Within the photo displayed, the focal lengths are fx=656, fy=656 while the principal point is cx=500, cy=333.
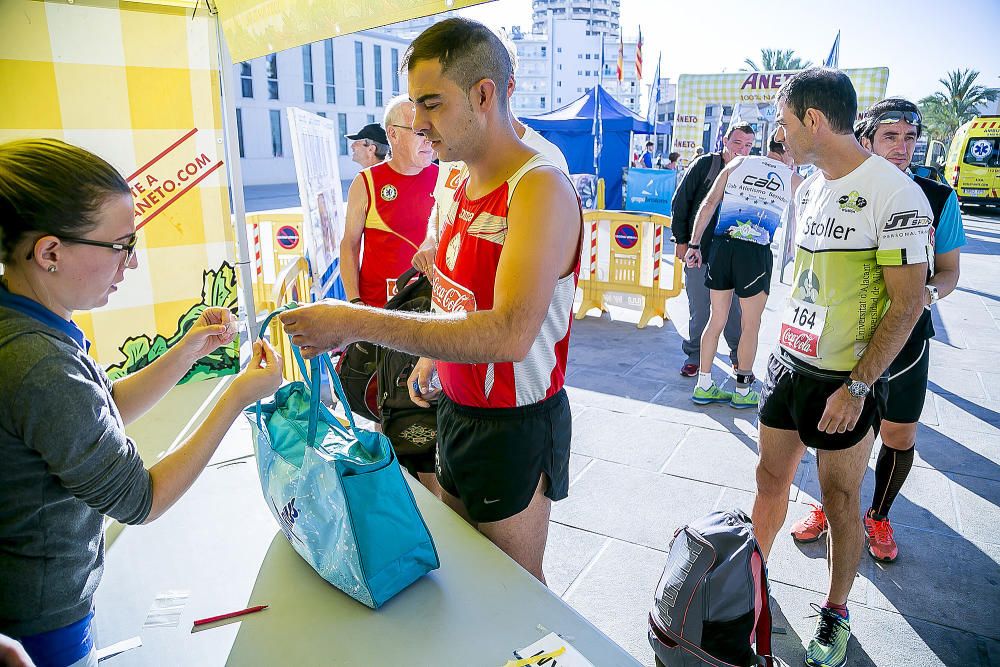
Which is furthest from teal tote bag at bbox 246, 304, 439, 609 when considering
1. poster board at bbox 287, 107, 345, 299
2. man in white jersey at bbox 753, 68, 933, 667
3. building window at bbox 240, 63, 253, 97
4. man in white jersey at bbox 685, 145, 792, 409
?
building window at bbox 240, 63, 253, 97

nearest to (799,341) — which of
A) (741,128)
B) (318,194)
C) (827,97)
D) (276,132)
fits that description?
(827,97)

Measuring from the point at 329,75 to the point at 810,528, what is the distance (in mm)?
41299

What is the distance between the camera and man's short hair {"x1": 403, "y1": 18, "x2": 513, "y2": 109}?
1597 millimetres

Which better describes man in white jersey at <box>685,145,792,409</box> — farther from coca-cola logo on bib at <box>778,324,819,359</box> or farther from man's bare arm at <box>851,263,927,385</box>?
man's bare arm at <box>851,263,927,385</box>

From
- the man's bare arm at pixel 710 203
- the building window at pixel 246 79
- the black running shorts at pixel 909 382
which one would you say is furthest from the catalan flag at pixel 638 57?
the building window at pixel 246 79

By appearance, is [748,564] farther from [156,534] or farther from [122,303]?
[122,303]

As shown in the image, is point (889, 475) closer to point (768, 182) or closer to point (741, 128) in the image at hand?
point (768, 182)

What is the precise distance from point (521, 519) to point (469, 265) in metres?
0.71

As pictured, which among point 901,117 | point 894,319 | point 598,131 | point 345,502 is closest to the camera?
point 345,502

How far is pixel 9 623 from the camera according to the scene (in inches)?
45.7

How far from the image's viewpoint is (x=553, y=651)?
1364mm

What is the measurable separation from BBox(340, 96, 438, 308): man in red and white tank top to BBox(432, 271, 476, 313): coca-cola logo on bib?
5.78 feet

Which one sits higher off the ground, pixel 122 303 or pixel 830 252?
pixel 830 252

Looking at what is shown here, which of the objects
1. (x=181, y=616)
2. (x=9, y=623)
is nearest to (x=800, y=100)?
(x=181, y=616)
